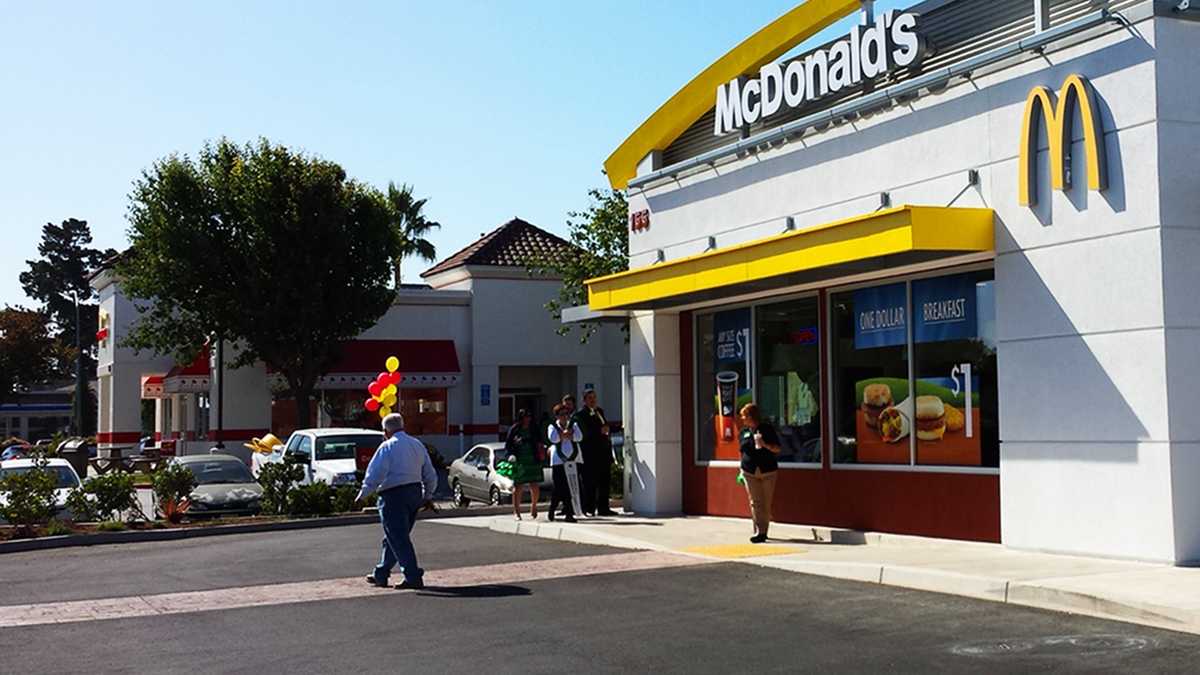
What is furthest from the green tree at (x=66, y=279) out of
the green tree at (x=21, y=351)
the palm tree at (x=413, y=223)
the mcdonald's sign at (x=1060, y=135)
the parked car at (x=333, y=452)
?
the mcdonald's sign at (x=1060, y=135)

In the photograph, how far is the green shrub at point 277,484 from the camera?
2223cm

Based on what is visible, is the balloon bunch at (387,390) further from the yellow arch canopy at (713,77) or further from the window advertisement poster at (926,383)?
the window advertisement poster at (926,383)

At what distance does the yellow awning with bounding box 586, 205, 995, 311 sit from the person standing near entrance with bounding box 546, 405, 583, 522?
1945 millimetres

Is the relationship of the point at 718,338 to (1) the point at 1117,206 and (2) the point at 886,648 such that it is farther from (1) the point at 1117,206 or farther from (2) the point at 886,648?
(2) the point at 886,648

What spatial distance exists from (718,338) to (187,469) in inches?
365

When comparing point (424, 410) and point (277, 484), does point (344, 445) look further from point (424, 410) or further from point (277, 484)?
point (424, 410)

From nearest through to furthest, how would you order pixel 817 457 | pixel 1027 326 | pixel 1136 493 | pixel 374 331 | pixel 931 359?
pixel 1136 493, pixel 1027 326, pixel 931 359, pixel 817 457, pixel 374 331

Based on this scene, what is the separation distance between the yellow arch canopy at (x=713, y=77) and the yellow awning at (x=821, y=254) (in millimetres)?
2468

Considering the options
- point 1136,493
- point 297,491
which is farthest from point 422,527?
point 1136,493

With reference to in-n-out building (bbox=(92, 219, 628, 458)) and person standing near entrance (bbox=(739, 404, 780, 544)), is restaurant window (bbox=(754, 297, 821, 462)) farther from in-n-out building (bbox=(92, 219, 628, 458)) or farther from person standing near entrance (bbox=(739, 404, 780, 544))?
in-n-out building (bbox=(92, 219, 628, 458))

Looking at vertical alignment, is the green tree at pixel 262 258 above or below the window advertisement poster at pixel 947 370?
above

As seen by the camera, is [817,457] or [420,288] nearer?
[817,457]

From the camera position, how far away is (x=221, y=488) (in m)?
22.7

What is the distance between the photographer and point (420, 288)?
141ft
